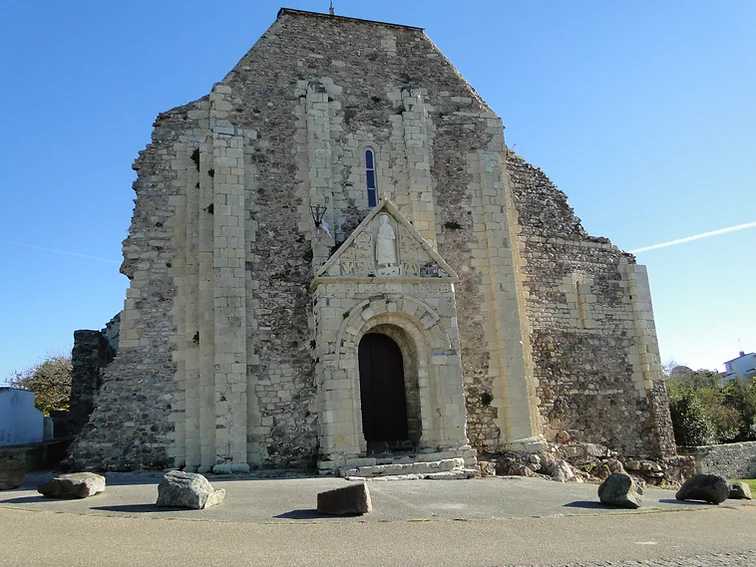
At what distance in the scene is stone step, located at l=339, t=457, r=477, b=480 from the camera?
12.4 m

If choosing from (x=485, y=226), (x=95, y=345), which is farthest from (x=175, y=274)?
(x=485, y=226)

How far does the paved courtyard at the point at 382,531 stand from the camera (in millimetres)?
6039

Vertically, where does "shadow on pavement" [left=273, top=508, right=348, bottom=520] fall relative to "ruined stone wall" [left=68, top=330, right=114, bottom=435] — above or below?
below

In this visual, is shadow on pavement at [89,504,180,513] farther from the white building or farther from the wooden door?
the white building

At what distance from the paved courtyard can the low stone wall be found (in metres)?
9.09

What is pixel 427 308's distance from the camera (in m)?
14.0

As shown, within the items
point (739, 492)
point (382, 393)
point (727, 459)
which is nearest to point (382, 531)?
point (739, 492)

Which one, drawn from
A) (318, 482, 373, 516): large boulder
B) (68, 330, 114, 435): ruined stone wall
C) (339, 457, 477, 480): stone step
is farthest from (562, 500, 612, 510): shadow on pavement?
(68, 330, 114, 435): ruined stone wall

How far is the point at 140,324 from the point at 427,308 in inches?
248

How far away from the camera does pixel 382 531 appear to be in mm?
7121

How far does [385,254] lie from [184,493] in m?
7.25

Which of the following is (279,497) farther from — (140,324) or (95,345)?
(95,345)

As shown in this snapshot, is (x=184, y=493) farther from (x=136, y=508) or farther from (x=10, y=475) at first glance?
(x=10, y=475)

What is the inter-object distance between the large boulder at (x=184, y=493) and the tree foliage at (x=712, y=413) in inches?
639
